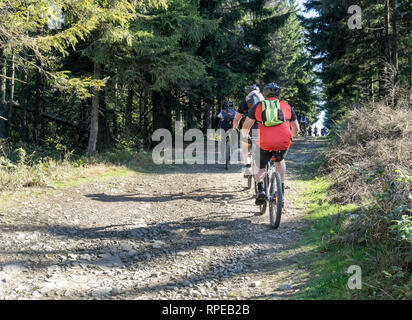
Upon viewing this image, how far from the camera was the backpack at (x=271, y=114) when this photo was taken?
5.18 metres

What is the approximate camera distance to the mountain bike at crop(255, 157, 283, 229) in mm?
5270

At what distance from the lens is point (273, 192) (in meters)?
5.63

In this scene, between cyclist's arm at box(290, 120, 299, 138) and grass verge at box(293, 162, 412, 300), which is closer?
grass verge at box(293, 162, 412, 300)

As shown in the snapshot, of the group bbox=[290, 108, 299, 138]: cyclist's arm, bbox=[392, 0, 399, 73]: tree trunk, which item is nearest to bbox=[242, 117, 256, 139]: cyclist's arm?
bbox=[290, 108, 299, 138]: cyclist's arm

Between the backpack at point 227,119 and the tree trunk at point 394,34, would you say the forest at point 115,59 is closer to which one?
the backpack at point 227,119

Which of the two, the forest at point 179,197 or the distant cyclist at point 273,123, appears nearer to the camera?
the forest at point 179,197

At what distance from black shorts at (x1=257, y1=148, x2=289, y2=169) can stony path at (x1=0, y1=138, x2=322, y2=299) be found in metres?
1.06

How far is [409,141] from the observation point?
6734mm

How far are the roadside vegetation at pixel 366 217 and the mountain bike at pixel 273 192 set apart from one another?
548mm

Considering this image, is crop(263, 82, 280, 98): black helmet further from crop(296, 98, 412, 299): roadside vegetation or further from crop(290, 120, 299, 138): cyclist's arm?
crop(296, 98, 412, 299): roadside vegetation

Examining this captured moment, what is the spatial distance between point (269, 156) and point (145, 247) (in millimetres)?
2527

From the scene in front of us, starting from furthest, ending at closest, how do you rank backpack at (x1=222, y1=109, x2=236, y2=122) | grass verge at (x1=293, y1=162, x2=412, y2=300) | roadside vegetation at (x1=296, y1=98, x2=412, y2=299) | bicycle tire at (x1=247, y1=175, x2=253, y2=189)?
backpack at (x1=222, y1=109, x2=236, y2=122) → bicycle tire at (x1=247, y1=175, x2=253, y2=189) → roadside vegetation at (x1=296, y1=98, x2=412, y2=299) → grass verge at (x1=293, y1=162, x2=412, y2=300)

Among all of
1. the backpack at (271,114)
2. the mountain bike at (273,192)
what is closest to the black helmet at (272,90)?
the backpack at (271,114)
